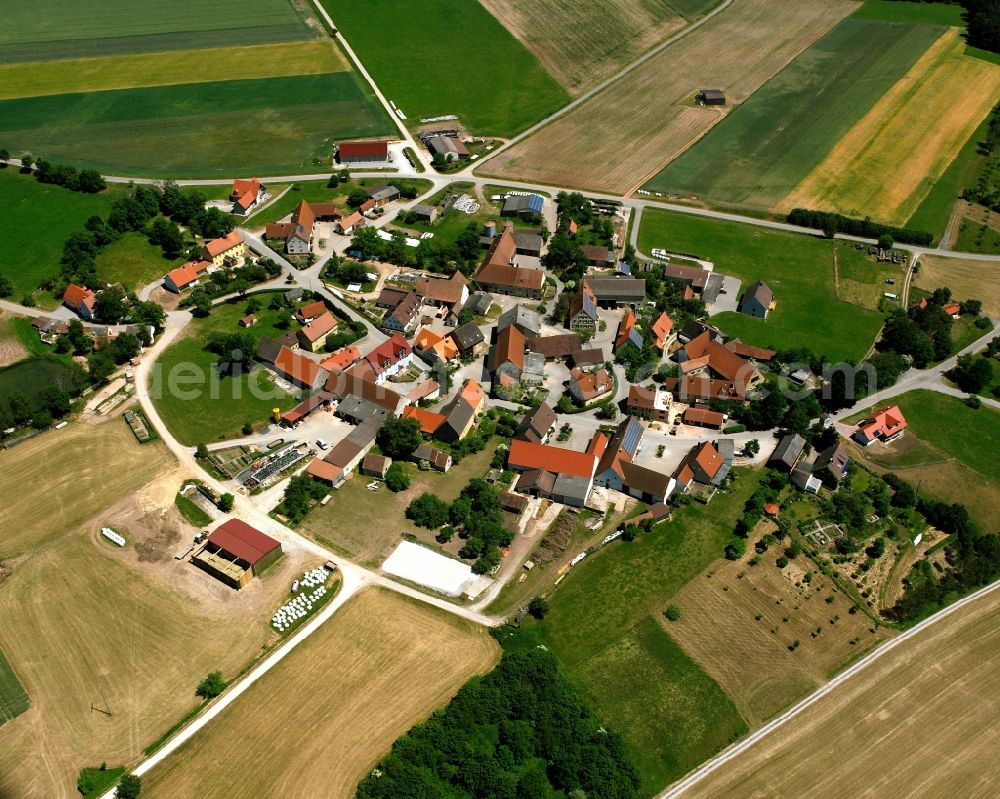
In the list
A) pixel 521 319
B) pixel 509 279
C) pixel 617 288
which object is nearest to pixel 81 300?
pixel 509 279

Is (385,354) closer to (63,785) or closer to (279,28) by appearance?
(63,785)

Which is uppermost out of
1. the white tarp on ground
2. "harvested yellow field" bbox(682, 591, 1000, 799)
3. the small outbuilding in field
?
the small outbuilding in field

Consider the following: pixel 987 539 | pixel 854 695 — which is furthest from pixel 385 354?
pixel 987 539

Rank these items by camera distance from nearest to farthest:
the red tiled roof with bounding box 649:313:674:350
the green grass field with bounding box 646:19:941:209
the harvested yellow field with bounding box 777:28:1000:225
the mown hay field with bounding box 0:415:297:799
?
the mown hay field with bounding box 0:415:297:799 < the red tiled roof with bounding box 649:313:674:350 < the harvested yellow field with bounding box 777:28:1000:225 < the green grass field with bounding box 646:19:941:209

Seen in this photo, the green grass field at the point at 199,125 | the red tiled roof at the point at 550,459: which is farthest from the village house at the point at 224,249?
Result: the red tiled roof at the point at 550,459

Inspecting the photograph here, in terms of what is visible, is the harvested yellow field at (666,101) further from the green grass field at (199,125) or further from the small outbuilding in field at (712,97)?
the green grass field at (199,125)

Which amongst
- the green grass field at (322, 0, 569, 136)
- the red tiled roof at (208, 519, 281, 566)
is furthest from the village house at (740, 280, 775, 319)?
the red tiled roof at (208, 519, 281, 566)

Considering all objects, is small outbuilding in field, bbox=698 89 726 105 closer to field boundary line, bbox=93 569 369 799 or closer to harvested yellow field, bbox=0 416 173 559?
harvested yellow field, bbox=0 416 173 559

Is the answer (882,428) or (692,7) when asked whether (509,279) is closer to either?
(882,428)
